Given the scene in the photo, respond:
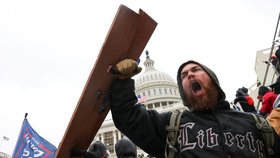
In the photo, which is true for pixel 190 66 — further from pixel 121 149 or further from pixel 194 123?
pixel 121 149

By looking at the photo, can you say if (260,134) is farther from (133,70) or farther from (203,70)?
(133,70)

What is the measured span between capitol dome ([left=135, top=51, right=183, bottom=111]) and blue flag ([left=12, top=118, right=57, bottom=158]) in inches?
2393

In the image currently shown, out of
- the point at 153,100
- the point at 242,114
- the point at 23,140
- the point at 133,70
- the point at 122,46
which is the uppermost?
the point at 153,100

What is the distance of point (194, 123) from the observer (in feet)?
6.72

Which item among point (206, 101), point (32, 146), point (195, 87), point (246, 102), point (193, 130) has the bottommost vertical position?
point (193, 130)

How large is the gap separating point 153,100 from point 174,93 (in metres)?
6.47

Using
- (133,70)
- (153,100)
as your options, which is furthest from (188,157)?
(153,100)

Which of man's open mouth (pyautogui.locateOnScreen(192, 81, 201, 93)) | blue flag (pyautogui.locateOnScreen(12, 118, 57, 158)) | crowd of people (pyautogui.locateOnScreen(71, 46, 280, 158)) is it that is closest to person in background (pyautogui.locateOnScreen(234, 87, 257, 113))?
crowd of people (pyautogui.locateOnScreen(71, 46, 280, 158))

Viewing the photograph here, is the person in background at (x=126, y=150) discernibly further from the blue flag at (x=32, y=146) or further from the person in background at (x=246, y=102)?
the blue flag at (x=32, y=146)

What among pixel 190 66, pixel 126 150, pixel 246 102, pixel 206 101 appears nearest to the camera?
pixel 206 101

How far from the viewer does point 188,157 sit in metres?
1.91

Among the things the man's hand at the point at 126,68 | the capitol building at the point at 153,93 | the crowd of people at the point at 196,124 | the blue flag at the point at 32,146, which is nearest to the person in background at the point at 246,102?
the crowd of people at the point at 196,124

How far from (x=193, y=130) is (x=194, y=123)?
0.20 feet

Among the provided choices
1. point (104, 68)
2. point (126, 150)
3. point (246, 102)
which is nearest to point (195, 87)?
point (104, 68)
